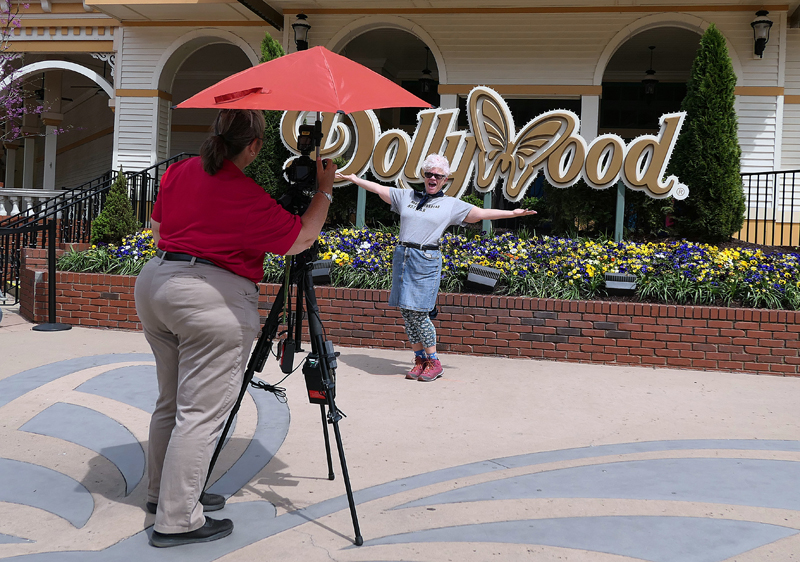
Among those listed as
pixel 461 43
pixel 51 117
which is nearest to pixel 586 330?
pixel 461 43

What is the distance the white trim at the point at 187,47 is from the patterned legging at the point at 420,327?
9341 mm

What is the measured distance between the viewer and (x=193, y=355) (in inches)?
113

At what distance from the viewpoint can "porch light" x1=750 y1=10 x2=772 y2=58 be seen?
1137cm

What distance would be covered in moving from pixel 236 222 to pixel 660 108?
55.7 ft

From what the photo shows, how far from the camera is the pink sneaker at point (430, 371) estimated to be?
19.6 feet

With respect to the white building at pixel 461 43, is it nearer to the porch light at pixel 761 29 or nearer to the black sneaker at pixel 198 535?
the porch light at pixel 761 29

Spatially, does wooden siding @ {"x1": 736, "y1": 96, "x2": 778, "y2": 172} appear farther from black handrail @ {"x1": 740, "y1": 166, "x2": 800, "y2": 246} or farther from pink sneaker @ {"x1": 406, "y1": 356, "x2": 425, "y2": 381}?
pink sneaker @ {"x1": 406, "y1": 356, "x2": 425, "y2": 381}

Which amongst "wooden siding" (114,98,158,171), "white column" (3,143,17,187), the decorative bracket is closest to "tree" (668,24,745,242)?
"wooden siding" (114,98,158,171)

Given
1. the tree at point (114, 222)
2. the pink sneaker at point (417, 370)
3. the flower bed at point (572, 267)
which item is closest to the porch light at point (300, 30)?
the tree at point (114, 222)

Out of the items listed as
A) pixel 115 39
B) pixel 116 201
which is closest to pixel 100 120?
pixel 115 39

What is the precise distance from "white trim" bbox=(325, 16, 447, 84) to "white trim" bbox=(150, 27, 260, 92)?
5.59 ft

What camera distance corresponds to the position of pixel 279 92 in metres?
3.05

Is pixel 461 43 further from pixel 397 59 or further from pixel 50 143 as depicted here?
pixel 50 143

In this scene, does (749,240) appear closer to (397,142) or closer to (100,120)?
(397,142)
